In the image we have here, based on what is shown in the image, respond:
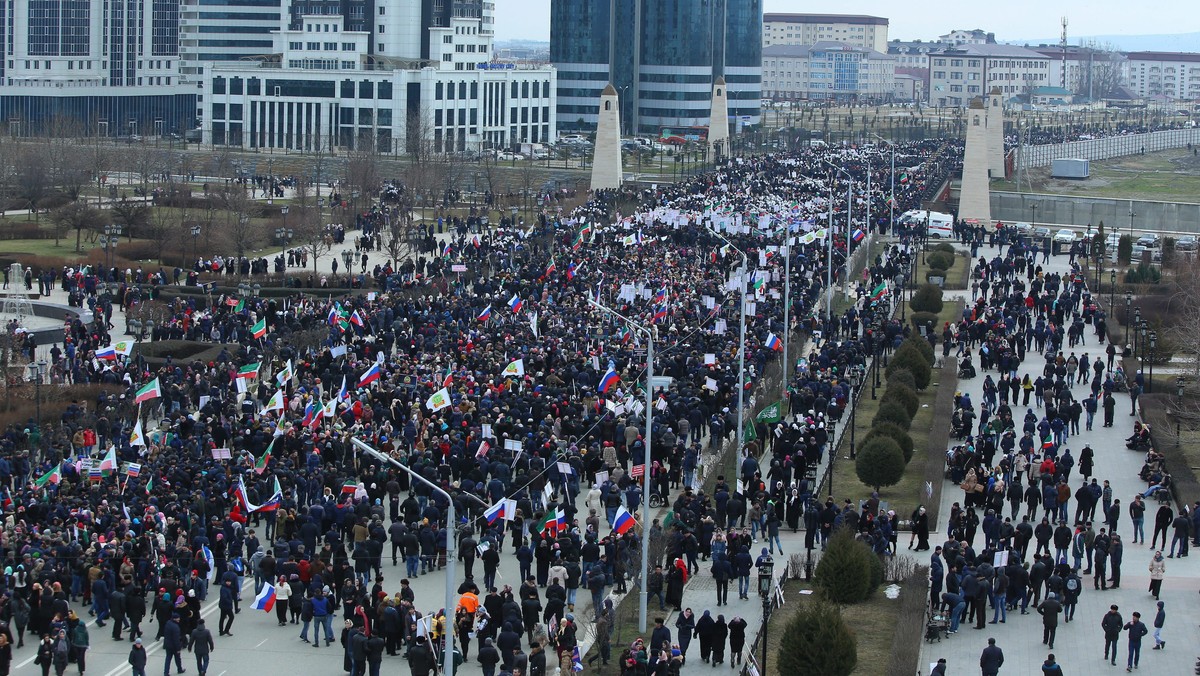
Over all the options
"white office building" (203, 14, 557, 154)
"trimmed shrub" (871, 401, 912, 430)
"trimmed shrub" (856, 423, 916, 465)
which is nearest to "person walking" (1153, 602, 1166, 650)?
"trimmed shrub" (856, 423, 916, 465)

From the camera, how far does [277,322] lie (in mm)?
46281

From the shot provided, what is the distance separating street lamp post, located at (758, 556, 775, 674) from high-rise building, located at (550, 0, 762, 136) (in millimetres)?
127655

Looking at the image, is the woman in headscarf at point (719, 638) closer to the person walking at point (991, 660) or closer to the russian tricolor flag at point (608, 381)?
the person walking at point (991, 660)

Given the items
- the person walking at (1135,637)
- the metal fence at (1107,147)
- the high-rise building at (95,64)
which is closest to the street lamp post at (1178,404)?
the person walking at (1135,637)

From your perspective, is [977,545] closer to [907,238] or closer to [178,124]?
[907,238]

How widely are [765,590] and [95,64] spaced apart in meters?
121

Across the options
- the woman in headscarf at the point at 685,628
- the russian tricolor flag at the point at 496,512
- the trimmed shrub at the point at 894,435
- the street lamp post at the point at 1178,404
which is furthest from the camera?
the street lamp post at the point at 1178,404

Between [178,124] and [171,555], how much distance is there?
408 ft

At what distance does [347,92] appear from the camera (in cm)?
12450

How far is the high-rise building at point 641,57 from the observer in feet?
503

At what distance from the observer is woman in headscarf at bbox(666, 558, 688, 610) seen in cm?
2609

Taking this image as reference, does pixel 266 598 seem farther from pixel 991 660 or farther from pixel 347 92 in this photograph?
pixel 347 92

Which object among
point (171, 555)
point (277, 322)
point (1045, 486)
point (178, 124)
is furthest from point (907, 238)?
point (178, 124)

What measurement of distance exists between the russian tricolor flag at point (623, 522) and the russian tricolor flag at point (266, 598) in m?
4.95
